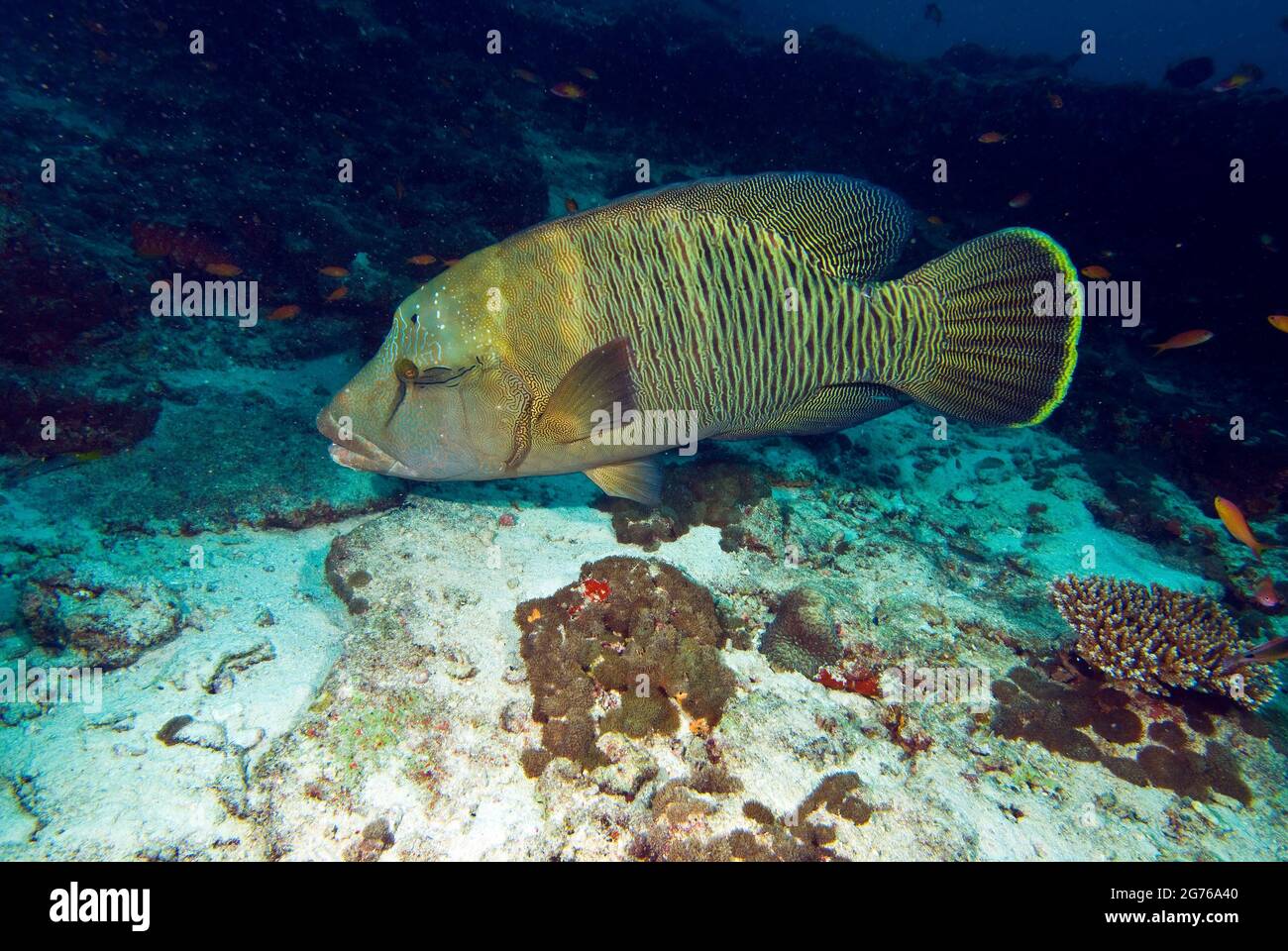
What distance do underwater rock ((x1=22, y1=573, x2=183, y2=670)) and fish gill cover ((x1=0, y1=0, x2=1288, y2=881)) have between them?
0.03 m

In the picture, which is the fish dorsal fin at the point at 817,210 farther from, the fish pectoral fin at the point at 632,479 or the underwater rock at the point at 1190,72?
the underwater rock at the point at 1190,72

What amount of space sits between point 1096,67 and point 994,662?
10908cm

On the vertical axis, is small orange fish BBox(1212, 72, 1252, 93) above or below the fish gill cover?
above

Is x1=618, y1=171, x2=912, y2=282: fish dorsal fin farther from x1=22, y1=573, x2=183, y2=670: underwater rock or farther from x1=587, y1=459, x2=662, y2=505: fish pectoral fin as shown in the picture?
x1=22, y1=573, x2=183, y2=670: underwater rock

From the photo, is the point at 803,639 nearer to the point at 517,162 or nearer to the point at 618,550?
the point at 618,550

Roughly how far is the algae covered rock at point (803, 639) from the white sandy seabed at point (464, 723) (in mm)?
116

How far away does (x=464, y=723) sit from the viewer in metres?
3.81

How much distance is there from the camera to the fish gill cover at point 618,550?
9.95ft

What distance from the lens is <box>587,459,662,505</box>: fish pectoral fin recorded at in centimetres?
353

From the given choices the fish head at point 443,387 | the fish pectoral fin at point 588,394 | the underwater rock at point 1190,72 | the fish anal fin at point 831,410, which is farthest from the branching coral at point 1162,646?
the underwater rock at point 1190,72

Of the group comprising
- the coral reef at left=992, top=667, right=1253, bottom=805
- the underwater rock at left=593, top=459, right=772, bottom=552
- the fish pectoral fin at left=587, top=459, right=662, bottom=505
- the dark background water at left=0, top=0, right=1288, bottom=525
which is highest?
the dark background water at left=0, top=0, right=1288, bottom=525

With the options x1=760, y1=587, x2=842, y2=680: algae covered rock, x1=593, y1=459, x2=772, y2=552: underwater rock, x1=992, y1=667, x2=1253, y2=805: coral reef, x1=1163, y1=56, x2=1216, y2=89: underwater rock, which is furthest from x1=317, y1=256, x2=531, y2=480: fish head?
x1=1163, y1=56, x2=1216, y2=89: underwater rock

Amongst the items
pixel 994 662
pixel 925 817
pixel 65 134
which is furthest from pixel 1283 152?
pixel 65 134
